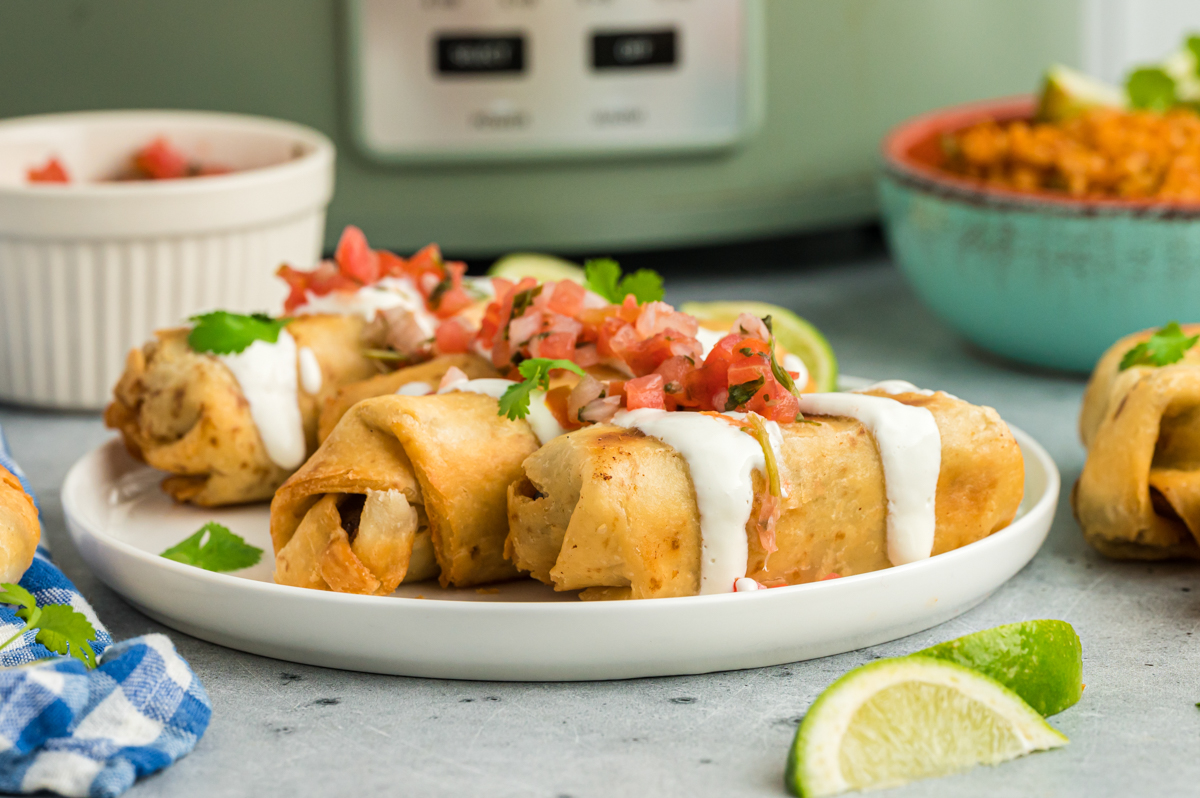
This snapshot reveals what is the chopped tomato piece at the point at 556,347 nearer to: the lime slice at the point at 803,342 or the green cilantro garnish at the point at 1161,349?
the lime slice at the point at 803,342

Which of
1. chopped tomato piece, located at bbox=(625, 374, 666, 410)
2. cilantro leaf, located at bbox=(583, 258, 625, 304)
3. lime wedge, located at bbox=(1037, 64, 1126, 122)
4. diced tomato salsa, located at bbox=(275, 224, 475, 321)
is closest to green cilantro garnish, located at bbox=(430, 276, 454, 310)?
diced tomato salsa, located at bbox=(275, 224, 475, 321)

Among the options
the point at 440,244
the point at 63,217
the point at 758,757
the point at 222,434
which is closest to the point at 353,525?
the point at 222,434

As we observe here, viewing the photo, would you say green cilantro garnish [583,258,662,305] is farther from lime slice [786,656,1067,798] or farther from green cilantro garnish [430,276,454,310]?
lime slice [786,656,1067,798]

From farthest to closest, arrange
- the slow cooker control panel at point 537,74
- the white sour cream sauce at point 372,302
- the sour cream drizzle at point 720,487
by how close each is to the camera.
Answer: the slow cooker control panel at point 537,74 → the white sour cream sauce at point 372,302 → the sour cream drizzle at point 720,487

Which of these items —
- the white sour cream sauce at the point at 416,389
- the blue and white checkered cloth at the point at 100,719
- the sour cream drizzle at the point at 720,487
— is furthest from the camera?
the white sour cream sauce at the point at 416,389

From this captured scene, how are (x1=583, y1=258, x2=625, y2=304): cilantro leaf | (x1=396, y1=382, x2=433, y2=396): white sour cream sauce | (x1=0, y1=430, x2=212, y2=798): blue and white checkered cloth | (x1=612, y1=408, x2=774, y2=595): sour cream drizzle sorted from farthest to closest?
(x1=583, y1=258, x2=625, y2=304): cilantro leaf → (x1=396, y1=382, x2=433, y2=396): white sour cream sauce → (x1=612, y1=408, x2=774, y2=595): sour cream drizzle → (x1=0, y1=430, x2=212, y2=798): blue and white checkered cloth

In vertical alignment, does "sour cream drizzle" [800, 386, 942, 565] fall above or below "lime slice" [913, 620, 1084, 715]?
above

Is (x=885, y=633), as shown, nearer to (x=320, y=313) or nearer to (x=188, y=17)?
(x=320, y=313)

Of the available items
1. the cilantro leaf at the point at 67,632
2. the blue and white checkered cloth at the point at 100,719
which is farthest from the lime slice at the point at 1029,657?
the cilantro leaf at the point at 67,632
